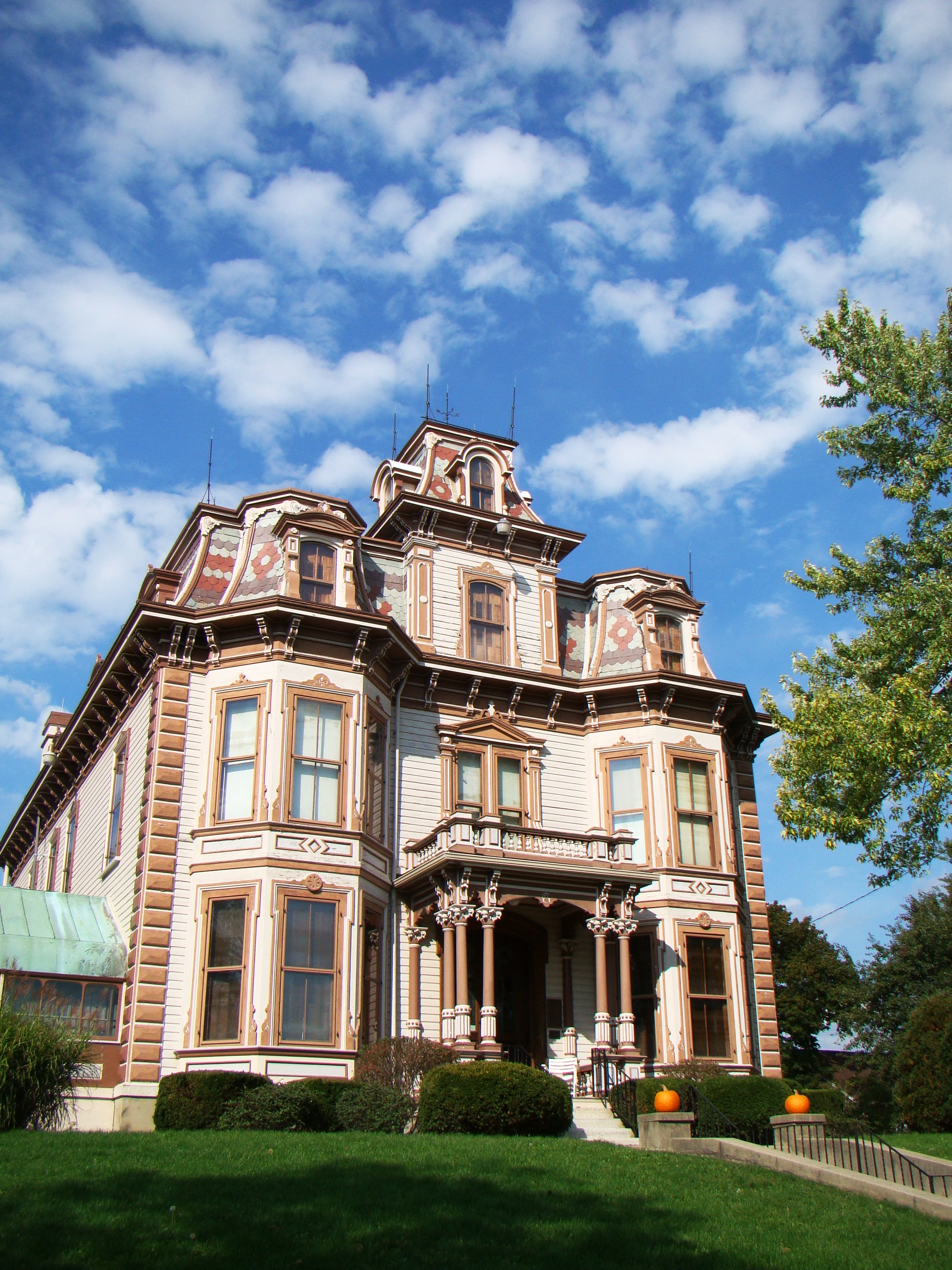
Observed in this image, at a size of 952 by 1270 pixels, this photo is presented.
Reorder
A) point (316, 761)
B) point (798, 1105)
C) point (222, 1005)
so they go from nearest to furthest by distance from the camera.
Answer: point (798, 1105)
point (222, 1005)
point (316, 761)

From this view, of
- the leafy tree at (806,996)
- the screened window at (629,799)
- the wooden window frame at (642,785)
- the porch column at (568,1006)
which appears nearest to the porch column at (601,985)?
the porch column at (568,1006)

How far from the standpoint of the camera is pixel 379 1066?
776 inches

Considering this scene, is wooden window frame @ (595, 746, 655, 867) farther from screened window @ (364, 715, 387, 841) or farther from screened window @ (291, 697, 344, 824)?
screened window @ (291, 697, 344, 824)

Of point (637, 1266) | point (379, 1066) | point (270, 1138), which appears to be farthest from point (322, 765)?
point (637, 1266)

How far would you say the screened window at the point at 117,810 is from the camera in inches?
966

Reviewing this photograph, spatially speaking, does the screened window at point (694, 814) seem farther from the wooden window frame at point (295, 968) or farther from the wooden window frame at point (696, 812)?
the wooden window frame at point (295, 968)

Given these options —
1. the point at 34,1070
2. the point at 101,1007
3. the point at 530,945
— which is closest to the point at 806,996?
the point at 530,945

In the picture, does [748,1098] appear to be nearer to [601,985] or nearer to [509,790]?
[601,985]

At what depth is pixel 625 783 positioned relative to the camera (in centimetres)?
2677

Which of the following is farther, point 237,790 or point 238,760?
point 238,760

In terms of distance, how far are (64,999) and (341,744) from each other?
6669 millimetres

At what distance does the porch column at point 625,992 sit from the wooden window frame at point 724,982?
1.36 meters

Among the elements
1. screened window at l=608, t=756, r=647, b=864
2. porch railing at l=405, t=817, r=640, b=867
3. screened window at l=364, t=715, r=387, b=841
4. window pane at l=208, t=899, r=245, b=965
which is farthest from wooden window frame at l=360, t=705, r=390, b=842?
screened window at l=608, t=756, r=647, b=864

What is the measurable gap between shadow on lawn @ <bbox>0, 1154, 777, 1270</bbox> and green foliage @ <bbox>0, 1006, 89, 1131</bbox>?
3961mm
